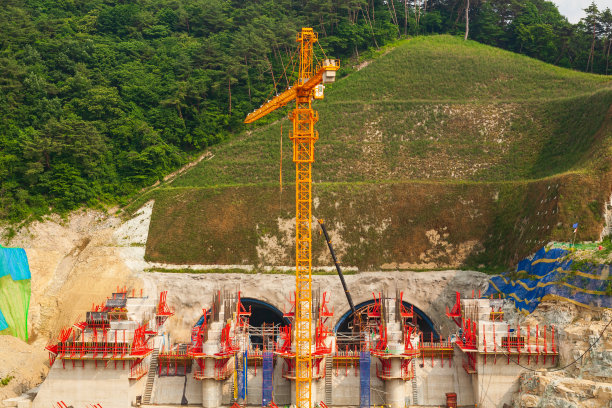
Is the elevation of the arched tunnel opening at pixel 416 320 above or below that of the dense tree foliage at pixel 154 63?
below

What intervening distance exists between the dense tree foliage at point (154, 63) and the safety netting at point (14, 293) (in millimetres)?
10356

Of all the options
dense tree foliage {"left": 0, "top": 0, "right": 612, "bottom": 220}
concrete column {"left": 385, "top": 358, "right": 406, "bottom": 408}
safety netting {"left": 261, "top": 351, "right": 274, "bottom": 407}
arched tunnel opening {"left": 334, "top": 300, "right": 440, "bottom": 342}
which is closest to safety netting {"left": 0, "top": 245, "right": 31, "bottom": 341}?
dense tree foliage {"left": 0, "top": 0, "right": 612, "bottom": 220}

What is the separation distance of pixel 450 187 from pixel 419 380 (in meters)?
28.3

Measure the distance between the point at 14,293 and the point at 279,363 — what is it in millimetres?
28672

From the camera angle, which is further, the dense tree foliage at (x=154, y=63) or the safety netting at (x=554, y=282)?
the dense tree foliage at (x=154, y=63)

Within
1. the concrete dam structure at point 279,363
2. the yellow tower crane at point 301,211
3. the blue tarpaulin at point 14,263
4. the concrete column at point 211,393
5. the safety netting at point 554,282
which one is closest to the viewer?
the safety netting at point 554,282

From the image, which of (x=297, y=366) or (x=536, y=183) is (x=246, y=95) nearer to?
(x=536, y=183)

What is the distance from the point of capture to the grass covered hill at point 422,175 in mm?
73000

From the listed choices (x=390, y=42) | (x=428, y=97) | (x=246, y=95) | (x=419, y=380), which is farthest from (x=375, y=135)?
(x=419, y=380)

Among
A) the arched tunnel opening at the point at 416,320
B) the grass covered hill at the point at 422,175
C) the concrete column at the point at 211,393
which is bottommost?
the concrete column at the point at 211,393

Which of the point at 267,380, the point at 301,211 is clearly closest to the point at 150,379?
the point at 267,380

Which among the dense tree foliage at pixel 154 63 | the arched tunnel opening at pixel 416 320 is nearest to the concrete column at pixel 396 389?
the arched tunnel opening at pixel 416 320

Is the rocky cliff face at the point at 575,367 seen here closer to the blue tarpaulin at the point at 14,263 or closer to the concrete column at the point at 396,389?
the concrete column at the point at 396,389

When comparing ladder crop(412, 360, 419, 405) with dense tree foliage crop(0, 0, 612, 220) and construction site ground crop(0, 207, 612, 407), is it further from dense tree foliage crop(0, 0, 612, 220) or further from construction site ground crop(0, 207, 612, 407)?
dense tree foliage crop(0, 0, 612, 220)
